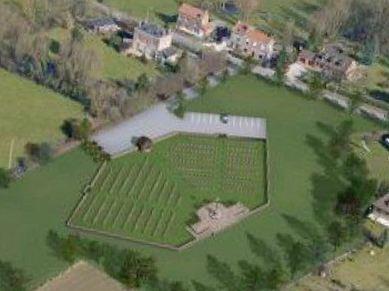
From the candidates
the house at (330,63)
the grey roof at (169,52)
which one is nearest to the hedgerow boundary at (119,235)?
the grey roof at (169,52)

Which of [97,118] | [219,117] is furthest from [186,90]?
[97,118]

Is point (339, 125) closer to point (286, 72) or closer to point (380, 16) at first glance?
point (286, 72)

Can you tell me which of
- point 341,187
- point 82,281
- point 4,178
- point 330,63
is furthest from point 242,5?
point 82,281

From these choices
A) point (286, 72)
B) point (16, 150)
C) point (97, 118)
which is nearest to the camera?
point (16, 150)

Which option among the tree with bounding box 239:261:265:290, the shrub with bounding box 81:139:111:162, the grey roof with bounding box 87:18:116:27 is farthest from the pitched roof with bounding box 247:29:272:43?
the tree with bounding box 239:261:265:290

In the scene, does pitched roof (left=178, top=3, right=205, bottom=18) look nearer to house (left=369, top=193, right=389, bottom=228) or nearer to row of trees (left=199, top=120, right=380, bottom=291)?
row of trees (left=199, top=120, right=380, bottom=291)

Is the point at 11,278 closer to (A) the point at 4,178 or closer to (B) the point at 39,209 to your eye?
(B) the point at 39,209
